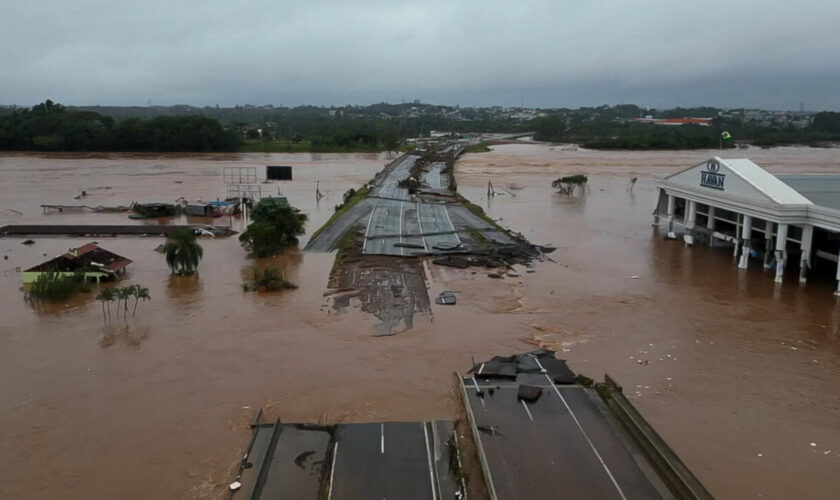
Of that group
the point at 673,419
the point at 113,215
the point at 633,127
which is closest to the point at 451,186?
the point at 113,215

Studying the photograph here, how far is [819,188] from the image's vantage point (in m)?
26.9

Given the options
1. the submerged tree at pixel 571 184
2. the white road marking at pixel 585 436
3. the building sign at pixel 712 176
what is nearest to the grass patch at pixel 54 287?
the white road marking at pixel 585 436

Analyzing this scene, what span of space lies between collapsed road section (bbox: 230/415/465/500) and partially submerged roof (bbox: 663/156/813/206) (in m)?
18.0

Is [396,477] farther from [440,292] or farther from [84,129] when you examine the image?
[84,129]

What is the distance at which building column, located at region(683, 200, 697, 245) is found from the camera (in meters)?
31.0

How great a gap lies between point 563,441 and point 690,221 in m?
22.2

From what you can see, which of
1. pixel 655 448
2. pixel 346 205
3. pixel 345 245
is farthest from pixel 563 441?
pixel 346 205

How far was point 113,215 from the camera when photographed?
4150cm

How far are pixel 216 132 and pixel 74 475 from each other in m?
83.4

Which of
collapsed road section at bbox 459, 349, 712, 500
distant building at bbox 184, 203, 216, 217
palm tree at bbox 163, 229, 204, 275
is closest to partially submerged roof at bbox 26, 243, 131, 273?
palm tree at bbox 163, 229, 204, 275

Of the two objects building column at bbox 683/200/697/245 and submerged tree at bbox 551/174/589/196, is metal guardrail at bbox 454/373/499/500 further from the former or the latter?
submerged tree at bbox 551/174/589/196

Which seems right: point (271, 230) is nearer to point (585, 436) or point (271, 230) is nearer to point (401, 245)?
point (401, 245)

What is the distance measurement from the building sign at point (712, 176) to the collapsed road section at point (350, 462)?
67.5 ft

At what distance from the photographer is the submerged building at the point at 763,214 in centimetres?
2350
